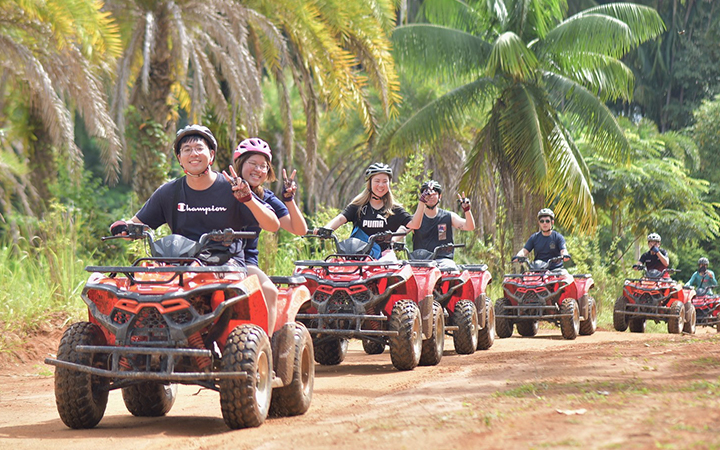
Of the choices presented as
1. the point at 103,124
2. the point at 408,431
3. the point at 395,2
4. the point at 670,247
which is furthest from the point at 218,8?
the point at 670,247

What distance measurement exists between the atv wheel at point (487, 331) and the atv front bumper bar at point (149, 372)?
7123 millimetres

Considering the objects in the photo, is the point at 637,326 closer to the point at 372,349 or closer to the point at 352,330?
the point at 372,349

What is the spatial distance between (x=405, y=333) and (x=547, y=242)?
7497 millimetres

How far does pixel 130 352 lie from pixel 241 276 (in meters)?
0.85

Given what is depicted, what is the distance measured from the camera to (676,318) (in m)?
18.6

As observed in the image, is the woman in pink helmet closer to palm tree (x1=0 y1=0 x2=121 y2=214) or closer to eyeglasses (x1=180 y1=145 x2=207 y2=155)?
eyeglasses (x1=180 y1=145 x2=207 y2=155)

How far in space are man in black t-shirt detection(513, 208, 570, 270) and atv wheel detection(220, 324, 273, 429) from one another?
10.4m

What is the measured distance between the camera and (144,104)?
55.6ft

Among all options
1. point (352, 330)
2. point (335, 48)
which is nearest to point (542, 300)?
point (335, 48)

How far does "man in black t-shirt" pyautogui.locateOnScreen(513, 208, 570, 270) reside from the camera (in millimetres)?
15609

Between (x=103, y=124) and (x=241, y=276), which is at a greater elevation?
(x=103, y=124)

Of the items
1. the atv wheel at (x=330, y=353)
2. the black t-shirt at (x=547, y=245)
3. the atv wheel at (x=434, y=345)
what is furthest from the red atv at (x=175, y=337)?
the black t-shirt at (x=547, y=245)

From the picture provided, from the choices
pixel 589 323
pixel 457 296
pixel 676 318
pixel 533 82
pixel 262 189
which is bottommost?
pixel 589 323

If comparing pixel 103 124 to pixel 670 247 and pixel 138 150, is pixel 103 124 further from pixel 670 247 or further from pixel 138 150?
pixel 670 247
